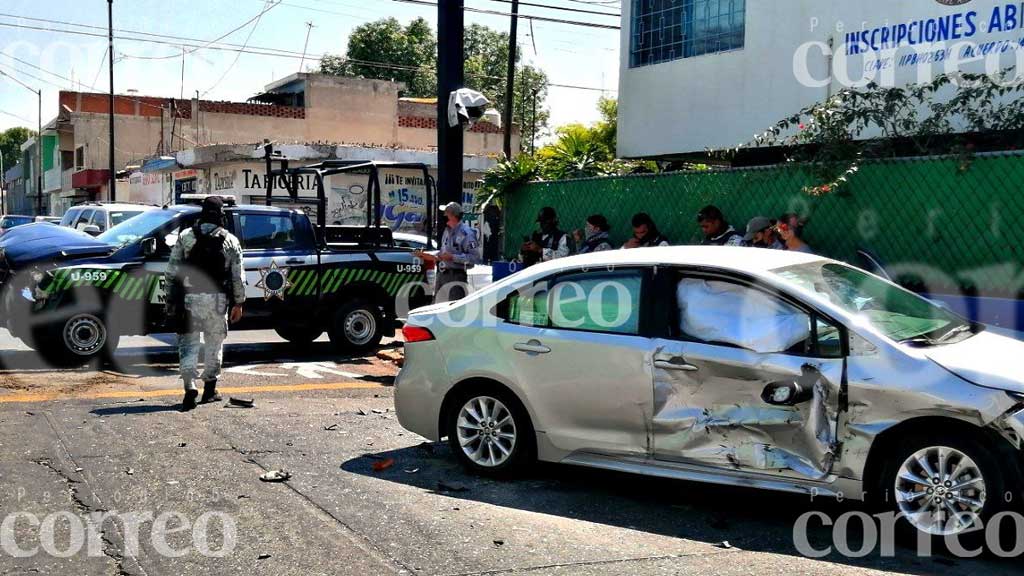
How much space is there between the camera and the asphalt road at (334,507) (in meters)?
5.16

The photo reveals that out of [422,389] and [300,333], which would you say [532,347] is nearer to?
[422,389]

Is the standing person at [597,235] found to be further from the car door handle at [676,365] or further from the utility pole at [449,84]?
the car door handle at [676,365]

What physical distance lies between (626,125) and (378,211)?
16.2 ft

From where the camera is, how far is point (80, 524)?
18.5ft

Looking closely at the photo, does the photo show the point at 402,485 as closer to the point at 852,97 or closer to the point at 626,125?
the point at 852,97

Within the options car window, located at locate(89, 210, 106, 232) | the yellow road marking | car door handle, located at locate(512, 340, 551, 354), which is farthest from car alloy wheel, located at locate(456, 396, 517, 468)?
car window, located at locate(89, 210, 106, 232)

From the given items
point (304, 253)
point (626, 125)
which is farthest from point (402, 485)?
point (626, 125)

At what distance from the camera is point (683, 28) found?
1580 centimetres

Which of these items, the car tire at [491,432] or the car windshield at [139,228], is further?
the car windshield at [139,228]

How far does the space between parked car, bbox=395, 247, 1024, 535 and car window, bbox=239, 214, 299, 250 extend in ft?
18.6

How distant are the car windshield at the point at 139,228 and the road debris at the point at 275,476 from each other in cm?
587

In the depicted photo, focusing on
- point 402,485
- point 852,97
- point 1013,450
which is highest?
point 852,97

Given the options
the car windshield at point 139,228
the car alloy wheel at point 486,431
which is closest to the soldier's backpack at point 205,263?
the car windshield at point 139,228

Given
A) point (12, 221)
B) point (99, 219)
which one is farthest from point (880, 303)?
point (12, 221)
